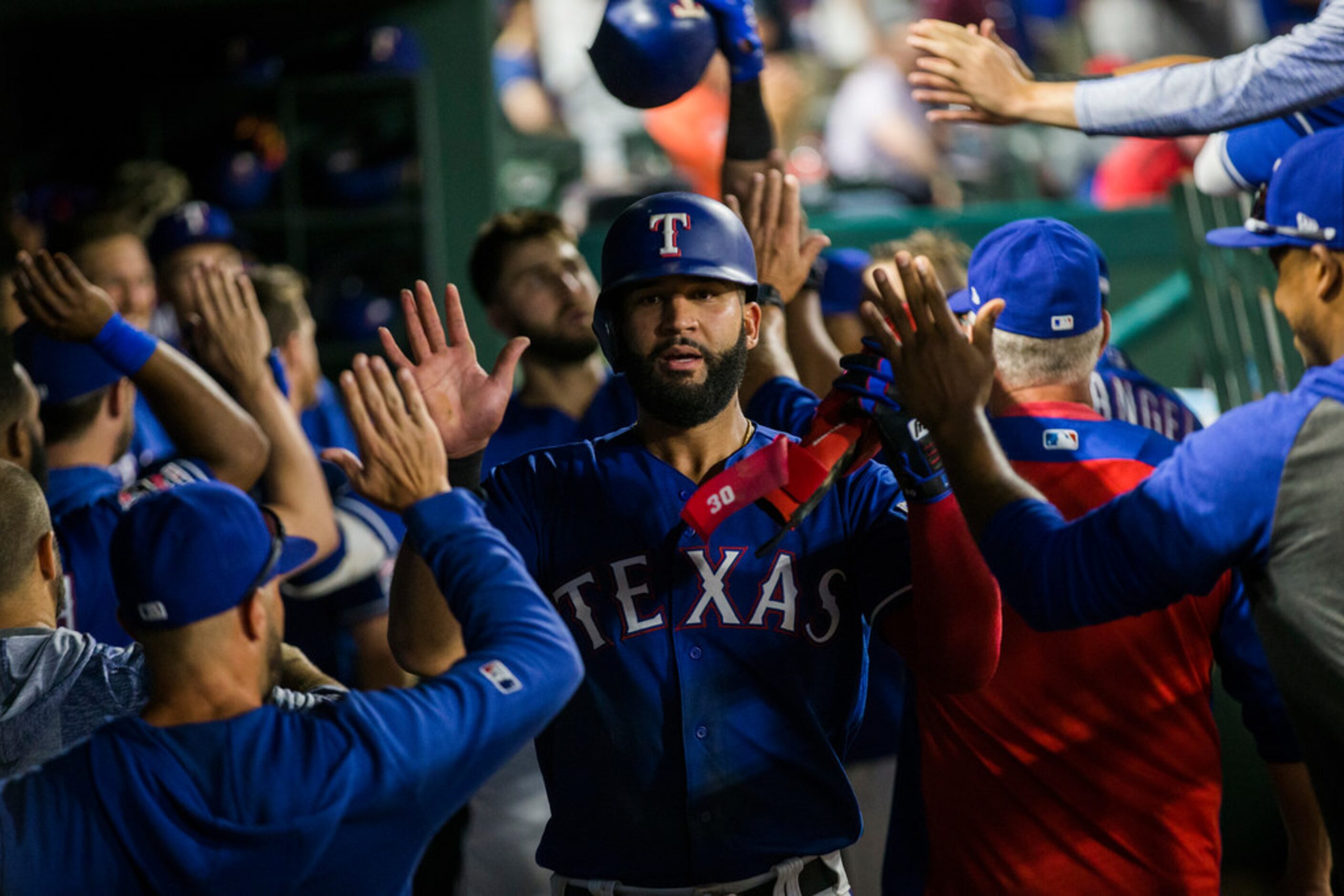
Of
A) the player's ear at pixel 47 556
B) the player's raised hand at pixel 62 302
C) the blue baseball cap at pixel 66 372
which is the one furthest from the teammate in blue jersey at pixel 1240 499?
the blue baseball cap at pixel 66 372

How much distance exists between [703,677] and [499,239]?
269cm

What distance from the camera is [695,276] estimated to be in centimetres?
293

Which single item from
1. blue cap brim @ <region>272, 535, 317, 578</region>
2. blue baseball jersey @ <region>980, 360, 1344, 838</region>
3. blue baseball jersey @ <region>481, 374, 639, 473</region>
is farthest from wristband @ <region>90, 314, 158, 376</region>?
blue baseball jersey @ <region>980, 360, 1344, 838</region>

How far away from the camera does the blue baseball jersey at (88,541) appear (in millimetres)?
3697

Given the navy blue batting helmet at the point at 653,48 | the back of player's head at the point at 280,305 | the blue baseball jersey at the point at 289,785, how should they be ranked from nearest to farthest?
the blue baseball jersey at the point at 289,785 → the navy blue batting helmet at the point at 653,48 → the back of player's head at the point at 280,305

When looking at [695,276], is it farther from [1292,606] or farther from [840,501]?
[1292,606]

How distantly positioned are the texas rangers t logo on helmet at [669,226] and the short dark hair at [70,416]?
1951 mm

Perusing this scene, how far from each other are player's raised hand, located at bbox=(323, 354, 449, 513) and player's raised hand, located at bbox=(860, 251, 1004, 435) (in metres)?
0.78

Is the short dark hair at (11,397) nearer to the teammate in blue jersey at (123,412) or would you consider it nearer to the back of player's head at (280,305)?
the teammate in blue jersey at (123,412)

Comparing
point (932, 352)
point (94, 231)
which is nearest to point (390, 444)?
point (932, 352)

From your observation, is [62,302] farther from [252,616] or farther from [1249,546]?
[1249,546]

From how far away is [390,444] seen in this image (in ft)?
7.92

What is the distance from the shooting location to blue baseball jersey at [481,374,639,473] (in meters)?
4.45

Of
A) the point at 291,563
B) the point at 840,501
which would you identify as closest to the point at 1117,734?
the point at 840,501
